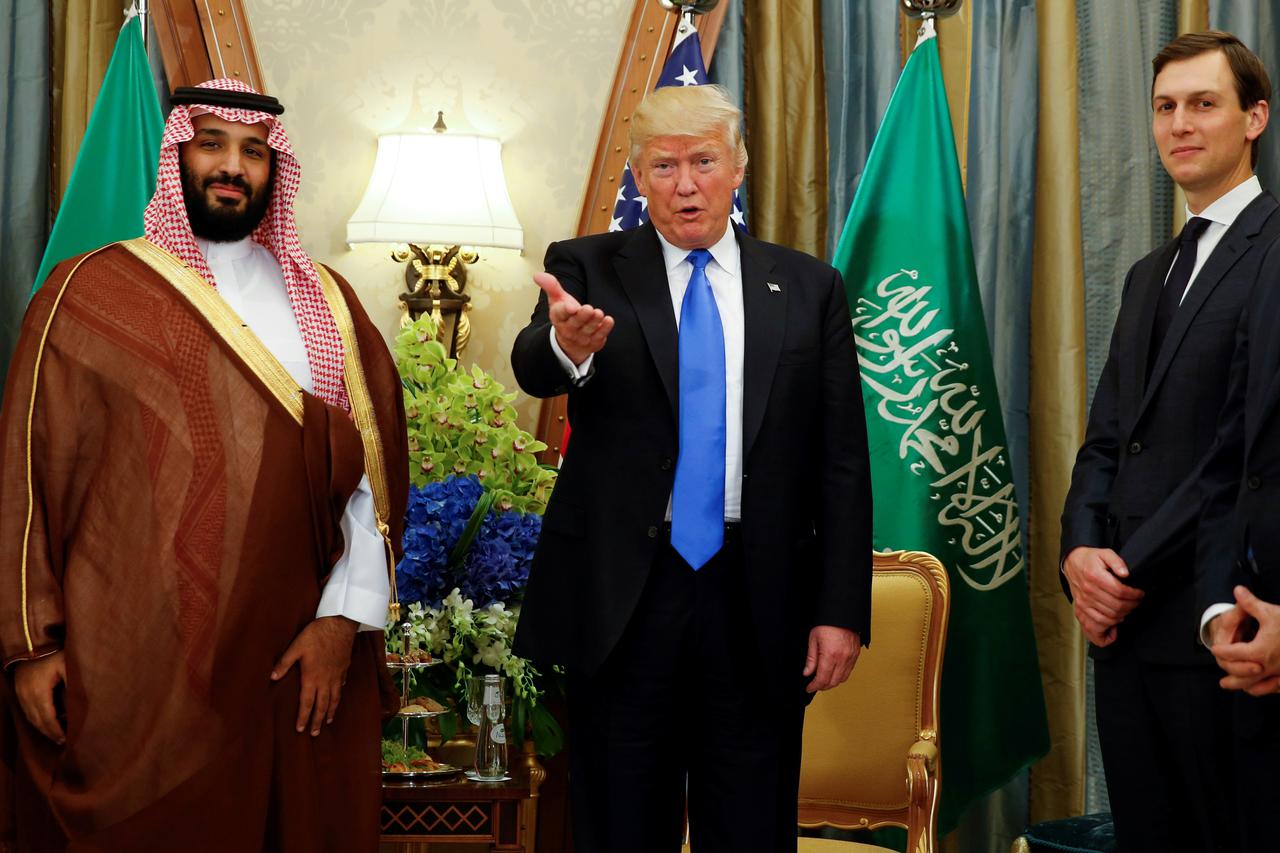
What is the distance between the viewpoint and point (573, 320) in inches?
84.2

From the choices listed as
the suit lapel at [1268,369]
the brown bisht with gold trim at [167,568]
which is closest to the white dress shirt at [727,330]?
the brown bisht with gold trim at [167,568]

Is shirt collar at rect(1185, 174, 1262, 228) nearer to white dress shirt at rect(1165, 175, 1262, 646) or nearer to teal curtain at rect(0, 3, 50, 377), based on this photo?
white dress shirt at rect(1165, 175, 1262, 646)

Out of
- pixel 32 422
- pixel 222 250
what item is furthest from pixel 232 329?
pixel 32 422

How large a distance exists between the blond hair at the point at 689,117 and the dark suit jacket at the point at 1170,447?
86 centimetres

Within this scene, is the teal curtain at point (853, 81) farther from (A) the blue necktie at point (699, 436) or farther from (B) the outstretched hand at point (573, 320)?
(B) the outstretched hand at point (573, 320)

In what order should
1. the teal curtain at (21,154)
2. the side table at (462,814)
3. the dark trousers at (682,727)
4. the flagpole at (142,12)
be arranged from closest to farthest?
the dark trousers at (682,727) < the side table at (462,814) < the flagpole at (142,12) < the teal curtain at (21,154)

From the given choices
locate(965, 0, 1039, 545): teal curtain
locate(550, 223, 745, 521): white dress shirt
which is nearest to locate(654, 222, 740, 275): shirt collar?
locate(550, 223, 745, 521): white dress shirt

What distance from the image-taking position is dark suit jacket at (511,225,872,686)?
230 centimetres

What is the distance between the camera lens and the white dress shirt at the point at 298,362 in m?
2.42

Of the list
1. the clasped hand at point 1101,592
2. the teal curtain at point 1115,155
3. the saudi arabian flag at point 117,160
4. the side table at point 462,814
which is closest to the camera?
the clasped hand at point 1101,592

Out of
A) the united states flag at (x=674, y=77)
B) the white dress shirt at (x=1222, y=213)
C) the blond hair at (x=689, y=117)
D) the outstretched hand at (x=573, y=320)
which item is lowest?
the outstretched hand at (x=573, y=320)

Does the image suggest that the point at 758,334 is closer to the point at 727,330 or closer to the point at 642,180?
the point at 727,330

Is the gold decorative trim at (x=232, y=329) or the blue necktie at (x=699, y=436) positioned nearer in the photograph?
the blue necktie at (x=699, y=436)

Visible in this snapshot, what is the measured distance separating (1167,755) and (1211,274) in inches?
34.4
